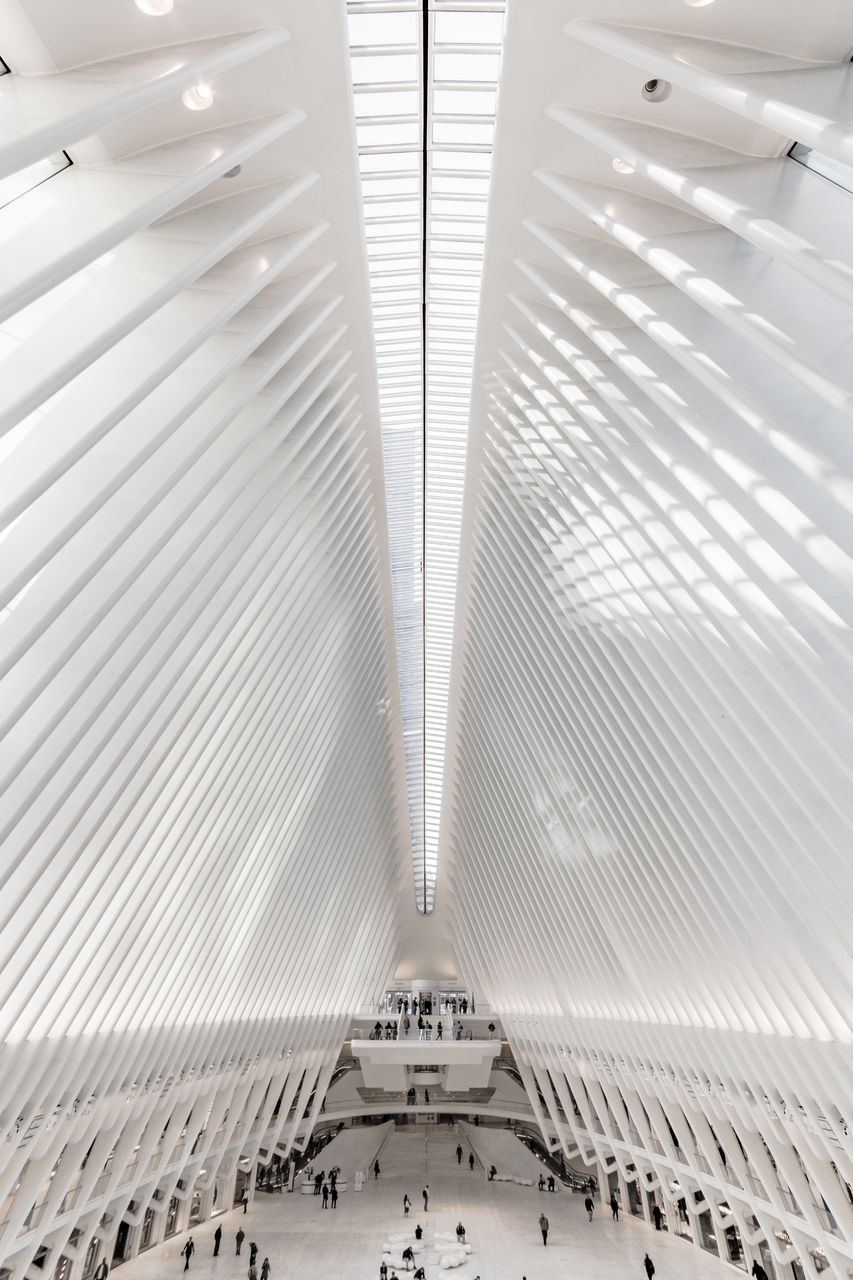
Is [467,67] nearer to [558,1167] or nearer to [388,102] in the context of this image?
[388,102]

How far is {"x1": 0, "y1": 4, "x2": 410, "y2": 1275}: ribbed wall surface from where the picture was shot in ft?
20.1

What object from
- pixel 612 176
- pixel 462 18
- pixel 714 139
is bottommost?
pixel 714 139

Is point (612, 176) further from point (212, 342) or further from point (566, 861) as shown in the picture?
point (566, 861)

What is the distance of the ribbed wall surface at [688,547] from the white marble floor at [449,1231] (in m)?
5.25

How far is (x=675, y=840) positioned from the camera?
13.5m

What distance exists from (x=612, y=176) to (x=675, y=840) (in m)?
9.68

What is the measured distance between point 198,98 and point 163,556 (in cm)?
443

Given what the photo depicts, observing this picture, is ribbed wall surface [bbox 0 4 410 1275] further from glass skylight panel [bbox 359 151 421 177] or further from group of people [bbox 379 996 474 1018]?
group of people [bbox 379 996 474 1018]

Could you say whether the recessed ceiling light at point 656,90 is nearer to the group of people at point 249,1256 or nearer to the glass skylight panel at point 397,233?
the glass skylight panel at point 397,233

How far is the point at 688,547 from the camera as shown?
9047 mm

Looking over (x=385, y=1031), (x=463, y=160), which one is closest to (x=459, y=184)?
(x=463, y=160)

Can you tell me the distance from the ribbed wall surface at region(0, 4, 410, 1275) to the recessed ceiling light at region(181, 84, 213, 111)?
0.27 feet

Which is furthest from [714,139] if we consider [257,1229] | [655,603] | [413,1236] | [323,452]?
[257,1229]

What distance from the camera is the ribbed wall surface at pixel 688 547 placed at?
618cm
